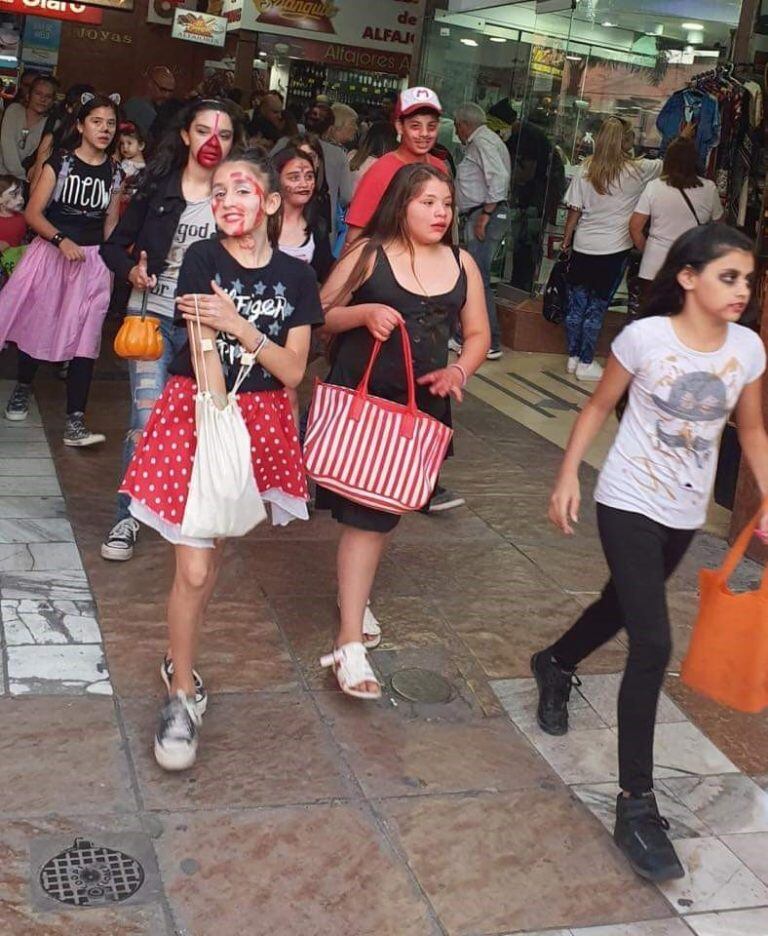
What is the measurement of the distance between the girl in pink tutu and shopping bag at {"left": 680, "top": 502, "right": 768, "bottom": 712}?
4163 millimetres

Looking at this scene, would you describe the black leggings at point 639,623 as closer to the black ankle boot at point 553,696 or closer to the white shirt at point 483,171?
the black ankle boot at point 553,696

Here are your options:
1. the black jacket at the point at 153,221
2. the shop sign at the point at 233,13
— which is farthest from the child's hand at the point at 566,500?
the shop sign at the point at 233,13

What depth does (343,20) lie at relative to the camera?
16.1 m

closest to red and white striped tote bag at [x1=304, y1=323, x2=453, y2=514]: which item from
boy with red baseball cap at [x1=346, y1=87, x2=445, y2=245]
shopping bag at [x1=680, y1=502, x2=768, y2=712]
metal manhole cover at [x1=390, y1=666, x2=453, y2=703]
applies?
metal manhole cover at [x1=390, y1=666, x2=453, y2=703]

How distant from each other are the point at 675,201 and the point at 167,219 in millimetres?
5385

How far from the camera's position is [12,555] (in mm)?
5414

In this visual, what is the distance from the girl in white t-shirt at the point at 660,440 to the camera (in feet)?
12.0

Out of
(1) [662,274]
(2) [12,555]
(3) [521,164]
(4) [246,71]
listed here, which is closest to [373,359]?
(1) [662,274]

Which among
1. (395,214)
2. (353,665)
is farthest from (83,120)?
(353,665)

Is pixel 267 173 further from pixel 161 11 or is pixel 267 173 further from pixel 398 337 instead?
pixel 161 11

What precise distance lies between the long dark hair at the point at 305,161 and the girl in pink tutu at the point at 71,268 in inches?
54.5

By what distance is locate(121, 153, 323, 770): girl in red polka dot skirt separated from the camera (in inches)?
149

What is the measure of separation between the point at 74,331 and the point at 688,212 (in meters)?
4.82

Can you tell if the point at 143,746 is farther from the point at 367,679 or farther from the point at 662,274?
the point at 662,274
